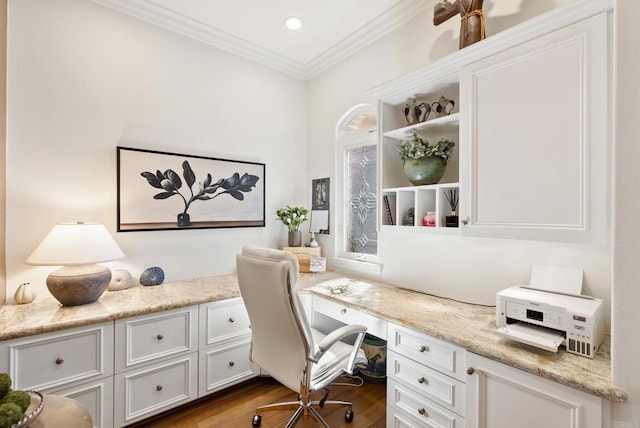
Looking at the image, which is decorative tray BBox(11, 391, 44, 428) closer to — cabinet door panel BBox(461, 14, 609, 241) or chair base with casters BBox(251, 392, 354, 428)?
chair base with casters BBox(251, 392, 354, 428)

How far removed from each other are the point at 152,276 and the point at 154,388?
2.63ft

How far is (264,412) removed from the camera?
206cm

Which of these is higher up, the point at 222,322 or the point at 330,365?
the point at 222,322

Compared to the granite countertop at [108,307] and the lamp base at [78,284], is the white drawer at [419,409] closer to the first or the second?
the granite countertop at [108,307]

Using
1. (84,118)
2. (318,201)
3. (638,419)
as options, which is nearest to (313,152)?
(318,201)

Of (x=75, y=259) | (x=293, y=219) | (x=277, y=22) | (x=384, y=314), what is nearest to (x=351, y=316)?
(x=384, y=314)

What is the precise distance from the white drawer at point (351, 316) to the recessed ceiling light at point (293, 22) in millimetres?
2270

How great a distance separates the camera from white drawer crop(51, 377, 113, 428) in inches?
65.5

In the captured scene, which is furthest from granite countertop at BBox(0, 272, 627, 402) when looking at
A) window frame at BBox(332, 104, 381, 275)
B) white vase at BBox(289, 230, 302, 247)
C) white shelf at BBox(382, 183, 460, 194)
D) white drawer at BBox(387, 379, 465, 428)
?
white shelf at BBox(382, 183, 460, 194)

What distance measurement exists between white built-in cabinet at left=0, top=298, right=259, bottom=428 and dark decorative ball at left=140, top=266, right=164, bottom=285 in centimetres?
51

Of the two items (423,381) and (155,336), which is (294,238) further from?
(423,381)

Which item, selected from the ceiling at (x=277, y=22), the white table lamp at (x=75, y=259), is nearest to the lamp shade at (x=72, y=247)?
the white table lamp at (x=75, y=259)

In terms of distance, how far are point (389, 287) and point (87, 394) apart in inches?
80.9

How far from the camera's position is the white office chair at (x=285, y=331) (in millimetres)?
1544
